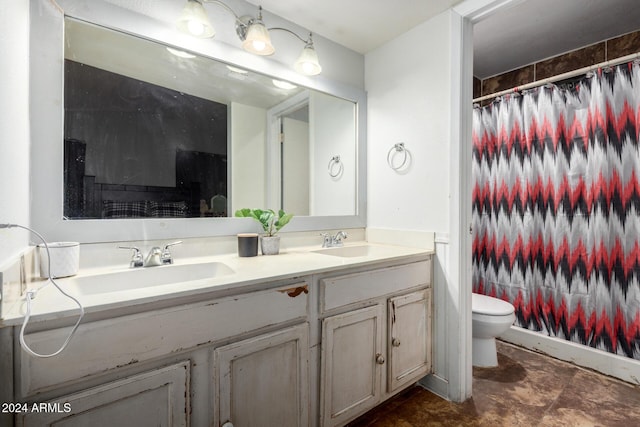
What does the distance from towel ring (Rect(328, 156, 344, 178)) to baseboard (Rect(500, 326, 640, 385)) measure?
1.77 m

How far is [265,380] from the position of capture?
107cm

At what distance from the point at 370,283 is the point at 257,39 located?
4.31 ft

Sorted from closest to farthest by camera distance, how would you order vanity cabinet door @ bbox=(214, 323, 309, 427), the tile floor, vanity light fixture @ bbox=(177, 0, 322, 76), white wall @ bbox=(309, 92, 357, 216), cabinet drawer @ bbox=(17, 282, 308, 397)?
cabinet drawer @ bbox=(17, 282, 308, 397)
vanity cabinet door @ bbox=(214, 323, 309, 427)
vanity light fixture @ bbox=(177, 0, 322, 76)
the tile floor
white wall @ bbox=(309, 92, 357, 216)

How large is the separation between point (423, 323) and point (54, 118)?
1.94m

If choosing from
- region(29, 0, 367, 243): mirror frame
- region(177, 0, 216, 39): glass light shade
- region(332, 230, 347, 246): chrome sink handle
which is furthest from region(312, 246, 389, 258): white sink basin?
region(177, 0, 216, 39): glass light shade

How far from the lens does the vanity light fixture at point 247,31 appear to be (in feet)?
4.34

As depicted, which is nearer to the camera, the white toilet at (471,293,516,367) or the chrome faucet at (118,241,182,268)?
the chrome faucet at (118,241,182,268)

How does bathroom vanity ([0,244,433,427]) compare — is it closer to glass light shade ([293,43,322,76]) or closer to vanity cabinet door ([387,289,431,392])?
vanity cabinet door ([387,289,431,392])

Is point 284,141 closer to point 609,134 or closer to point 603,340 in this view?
point 609,134

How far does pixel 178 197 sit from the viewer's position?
4.72 feet

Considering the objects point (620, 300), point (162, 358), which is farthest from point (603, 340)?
point (162, 358)

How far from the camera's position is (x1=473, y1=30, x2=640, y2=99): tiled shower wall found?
2.07 metres

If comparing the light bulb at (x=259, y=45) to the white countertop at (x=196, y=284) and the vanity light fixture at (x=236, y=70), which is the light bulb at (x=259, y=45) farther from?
the white countertop at (x=196, y=284)

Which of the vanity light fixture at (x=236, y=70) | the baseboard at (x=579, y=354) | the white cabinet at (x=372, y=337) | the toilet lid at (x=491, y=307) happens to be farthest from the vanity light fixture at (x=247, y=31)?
the baseboard at (x=579, y=354)
